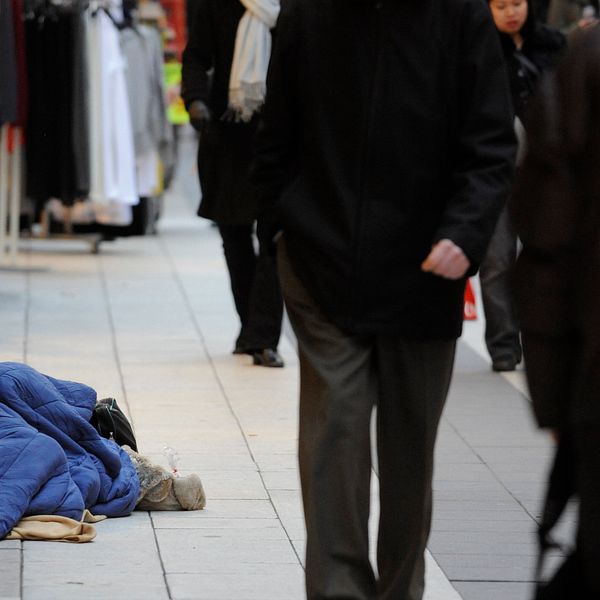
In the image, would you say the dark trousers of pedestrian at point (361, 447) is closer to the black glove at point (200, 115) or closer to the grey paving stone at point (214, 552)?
the grey paving stone at point (214, 552)

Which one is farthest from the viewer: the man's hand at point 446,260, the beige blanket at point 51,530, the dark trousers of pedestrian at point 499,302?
the dark trousers of pedestrian at point 499,302

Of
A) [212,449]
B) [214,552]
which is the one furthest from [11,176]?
[214,552]

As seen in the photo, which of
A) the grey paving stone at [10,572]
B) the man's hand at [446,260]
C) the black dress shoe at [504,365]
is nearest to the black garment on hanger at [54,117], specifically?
the black dress shoe at [504,365]

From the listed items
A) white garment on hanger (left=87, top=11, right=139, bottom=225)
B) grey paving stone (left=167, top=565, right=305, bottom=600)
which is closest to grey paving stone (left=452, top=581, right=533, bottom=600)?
grey paving stone (left=167, top=565, right=305, bottom=600)

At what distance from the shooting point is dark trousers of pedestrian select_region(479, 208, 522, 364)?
8.46 meters

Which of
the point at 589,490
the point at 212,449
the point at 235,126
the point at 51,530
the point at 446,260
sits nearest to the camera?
the point at 589,490

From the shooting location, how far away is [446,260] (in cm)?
384

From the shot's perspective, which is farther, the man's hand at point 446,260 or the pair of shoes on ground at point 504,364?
the pair of shoes on ground at point 504,364

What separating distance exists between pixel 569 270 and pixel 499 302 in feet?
18.1

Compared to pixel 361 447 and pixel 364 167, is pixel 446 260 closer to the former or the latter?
pixel 364 167

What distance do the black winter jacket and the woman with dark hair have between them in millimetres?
4364

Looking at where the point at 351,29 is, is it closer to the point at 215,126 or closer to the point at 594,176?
the point at 594,176

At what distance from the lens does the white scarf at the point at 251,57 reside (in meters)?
8.12

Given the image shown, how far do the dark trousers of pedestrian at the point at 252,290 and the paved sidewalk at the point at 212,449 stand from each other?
173 millimetres
